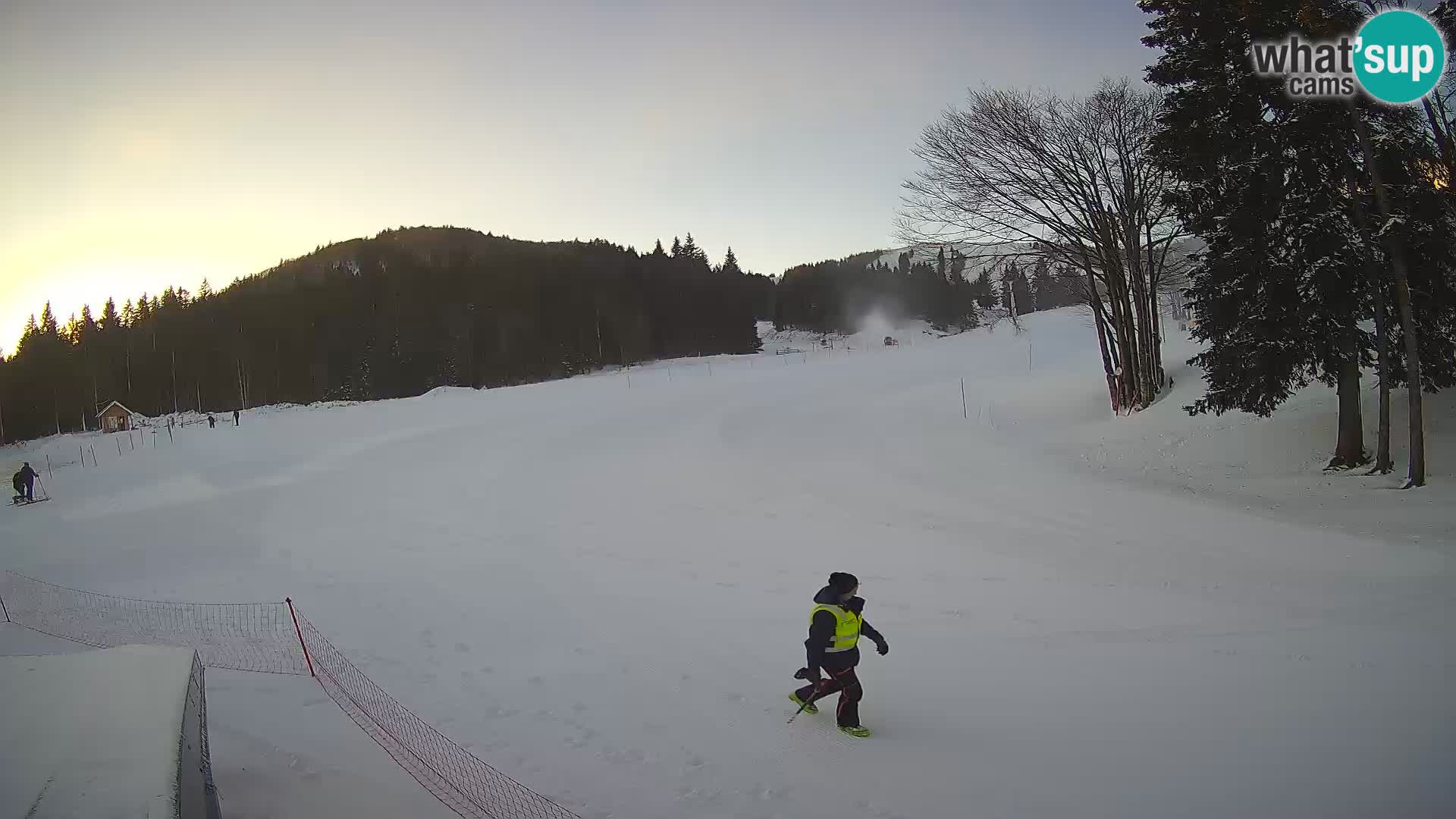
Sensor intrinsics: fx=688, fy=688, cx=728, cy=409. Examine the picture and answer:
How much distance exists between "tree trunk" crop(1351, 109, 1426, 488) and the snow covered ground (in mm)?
456

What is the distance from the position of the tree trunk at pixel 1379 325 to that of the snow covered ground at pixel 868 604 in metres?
0.75

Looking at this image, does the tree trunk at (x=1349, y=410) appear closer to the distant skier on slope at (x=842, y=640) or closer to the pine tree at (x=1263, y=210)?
the pine tree at (x=1263, y=210)

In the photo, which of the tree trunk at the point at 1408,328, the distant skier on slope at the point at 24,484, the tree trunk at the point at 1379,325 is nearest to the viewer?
the tree trunk at the point at 1408,328

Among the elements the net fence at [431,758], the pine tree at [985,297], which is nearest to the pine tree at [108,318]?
the net fence at [431,758]

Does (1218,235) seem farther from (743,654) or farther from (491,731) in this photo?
(491,731)

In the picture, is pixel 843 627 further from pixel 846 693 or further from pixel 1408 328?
pixel 1408 328

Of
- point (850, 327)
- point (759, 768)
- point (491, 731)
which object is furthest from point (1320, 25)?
point (850, 327)

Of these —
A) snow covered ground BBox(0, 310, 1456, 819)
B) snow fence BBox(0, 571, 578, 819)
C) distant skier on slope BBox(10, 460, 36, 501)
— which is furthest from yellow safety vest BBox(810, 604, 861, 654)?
distant skier on slope BBox(10, 460, 36, 501)

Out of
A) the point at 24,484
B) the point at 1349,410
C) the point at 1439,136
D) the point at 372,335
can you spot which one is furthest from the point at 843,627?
the point at 372,335

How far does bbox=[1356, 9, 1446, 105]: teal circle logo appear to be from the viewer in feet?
38.3

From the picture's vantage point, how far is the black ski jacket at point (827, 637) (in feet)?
18.1

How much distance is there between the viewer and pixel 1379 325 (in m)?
12.3

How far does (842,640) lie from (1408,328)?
12.5 metres

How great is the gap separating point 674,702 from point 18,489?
81.1ft
